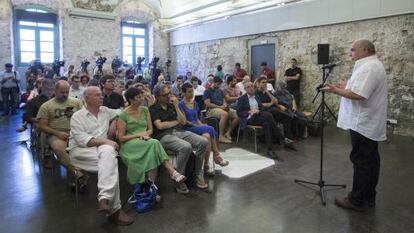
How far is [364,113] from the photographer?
2650 millimetres

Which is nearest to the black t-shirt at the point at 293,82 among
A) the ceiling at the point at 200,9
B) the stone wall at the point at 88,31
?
the ceiling at the point at 200,9

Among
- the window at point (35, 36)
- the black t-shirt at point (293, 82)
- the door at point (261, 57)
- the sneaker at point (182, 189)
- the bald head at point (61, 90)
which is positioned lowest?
the sneaker at point (182, 189)

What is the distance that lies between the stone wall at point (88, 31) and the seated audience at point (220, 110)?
7.38 metres

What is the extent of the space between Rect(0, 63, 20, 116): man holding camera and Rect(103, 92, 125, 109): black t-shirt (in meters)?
5.65

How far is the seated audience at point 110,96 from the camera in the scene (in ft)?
13.6

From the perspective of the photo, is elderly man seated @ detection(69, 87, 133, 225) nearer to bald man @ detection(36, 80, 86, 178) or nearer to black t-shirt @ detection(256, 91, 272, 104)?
bald man @ detection(36, 80, 86, 178)

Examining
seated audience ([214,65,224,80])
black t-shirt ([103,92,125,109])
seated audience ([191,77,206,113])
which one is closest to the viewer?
black t-shirt ([103,92,125,109])

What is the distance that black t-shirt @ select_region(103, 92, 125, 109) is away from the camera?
4.12 metres

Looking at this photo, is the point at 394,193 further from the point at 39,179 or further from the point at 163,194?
the point at 39,179

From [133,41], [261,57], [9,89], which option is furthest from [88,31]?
[261,57]

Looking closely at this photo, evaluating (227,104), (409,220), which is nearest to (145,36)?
(227,104)

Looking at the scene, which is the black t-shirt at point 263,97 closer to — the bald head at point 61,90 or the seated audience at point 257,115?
the seated audience at point 257,115

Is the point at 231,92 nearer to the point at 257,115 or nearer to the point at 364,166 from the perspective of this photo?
the point at 257,115

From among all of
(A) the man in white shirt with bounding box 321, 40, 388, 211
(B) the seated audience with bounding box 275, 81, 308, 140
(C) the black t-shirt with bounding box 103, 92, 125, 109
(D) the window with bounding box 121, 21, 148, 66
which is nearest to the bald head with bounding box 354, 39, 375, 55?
(A) the man in white shirt with bounding box 321, 40, 388, 211
